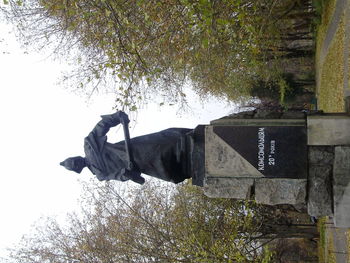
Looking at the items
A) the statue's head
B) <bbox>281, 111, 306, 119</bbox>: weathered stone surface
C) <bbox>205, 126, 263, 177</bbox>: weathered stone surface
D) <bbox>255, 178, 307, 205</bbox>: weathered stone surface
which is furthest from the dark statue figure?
<bbox>281, 111, 306, 119</bbox>: weathered stone surface

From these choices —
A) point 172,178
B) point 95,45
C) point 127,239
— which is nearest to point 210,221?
point 127,239

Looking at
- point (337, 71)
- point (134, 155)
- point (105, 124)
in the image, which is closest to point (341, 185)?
point (134, 155)

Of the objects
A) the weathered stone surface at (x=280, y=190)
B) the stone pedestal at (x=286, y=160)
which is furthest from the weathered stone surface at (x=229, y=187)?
the weathered stone surface at (x=280, y=190)

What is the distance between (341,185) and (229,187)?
4.86ft

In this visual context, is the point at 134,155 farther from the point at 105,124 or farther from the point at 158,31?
the point at 158,31

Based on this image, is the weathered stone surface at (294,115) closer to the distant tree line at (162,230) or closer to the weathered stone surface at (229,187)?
the weathered stone surface at (229,187)

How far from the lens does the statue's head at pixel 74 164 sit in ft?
20.7

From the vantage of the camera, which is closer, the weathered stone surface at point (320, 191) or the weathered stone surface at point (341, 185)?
the weathered stone surface at point (341, 185)

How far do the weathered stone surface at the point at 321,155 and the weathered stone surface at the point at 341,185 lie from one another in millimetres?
89

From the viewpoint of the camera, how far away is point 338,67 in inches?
418

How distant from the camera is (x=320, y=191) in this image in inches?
207

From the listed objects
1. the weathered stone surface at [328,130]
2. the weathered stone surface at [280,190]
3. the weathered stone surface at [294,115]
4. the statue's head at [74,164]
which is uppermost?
the weathered stone surface at [294,115]

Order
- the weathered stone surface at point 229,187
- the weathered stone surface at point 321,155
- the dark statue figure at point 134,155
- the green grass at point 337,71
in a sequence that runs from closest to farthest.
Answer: the weathered stone surface at point 321,155 < the weathered stone surface at point 229,187 < the dark statue figure at point 134,155 < the green grass at point 337,71

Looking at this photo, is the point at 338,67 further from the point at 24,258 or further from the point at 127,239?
the point at 24,258
